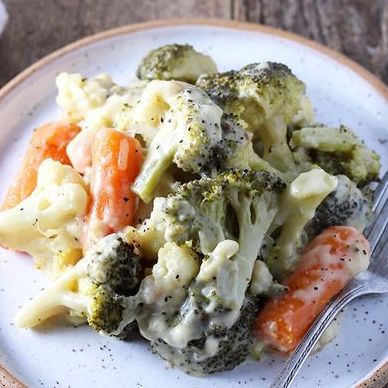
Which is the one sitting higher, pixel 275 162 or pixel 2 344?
pixel 275 162

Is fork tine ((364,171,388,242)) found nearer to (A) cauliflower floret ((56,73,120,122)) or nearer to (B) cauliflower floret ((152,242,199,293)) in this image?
(B) cauliflower floret ((152,242,199,293))

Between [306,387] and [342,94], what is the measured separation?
4.87ft

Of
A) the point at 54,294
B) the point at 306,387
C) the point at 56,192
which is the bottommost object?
the point at 306,387

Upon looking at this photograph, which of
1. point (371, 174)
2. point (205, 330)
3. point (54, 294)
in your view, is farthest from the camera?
point (371, 174)

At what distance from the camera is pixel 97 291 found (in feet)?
7.59

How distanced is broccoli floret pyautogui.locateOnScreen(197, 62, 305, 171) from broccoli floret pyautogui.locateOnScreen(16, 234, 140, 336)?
0.65 m

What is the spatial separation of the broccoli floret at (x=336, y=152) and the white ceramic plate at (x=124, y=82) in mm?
279

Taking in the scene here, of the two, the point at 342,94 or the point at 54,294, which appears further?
the point at 342,94

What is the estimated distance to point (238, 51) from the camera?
359 centimetres

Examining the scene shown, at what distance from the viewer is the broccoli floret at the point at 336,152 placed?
2.88 meters

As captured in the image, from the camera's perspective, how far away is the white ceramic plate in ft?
→ 8.04

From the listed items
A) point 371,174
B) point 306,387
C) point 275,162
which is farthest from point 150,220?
point 371,174

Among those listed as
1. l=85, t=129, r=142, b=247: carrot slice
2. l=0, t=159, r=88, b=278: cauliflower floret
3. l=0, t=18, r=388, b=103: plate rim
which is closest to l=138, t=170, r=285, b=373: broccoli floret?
l=85, t=129, r=142, b=247: carrot slice

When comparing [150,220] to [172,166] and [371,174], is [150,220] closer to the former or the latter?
[172,166]
